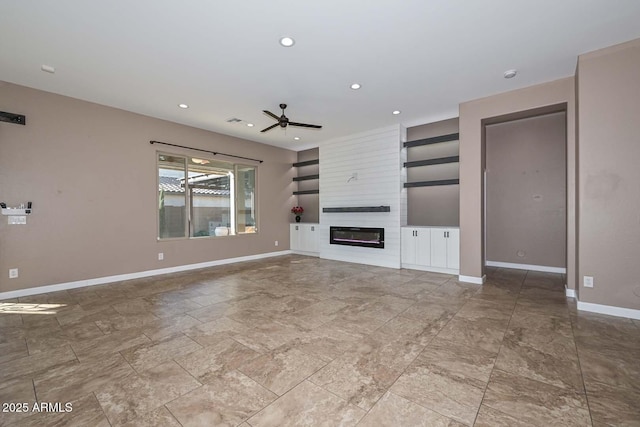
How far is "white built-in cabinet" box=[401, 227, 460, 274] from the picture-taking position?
5.20m

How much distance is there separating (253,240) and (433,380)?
19.0 ft

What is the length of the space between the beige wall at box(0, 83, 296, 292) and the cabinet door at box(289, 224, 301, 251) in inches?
105

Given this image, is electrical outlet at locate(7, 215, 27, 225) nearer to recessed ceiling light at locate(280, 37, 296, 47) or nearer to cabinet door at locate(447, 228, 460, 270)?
recessed ceiling light at locate(280, 37, 296, 47)

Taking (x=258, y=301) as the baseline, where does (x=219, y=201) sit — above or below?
above

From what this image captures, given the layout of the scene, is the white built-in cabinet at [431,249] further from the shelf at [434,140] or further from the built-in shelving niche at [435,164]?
the shelf at [434,140]

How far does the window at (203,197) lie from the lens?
18.7 ft

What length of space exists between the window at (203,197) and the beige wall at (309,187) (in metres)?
1.58

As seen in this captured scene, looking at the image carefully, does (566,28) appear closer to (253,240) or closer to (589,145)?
(589,145)

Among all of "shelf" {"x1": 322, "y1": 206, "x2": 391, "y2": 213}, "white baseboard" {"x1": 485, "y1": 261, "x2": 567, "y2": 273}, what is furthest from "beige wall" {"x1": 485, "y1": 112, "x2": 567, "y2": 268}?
"shelf" {"x1": 322, "y1": 206, "x2": 391, "y2": 213}

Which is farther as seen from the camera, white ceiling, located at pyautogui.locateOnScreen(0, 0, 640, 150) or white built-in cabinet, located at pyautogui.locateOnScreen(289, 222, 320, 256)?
white built-in cabinet, located at pyautogui.locateOnScreen(289, 222, 320, 256)

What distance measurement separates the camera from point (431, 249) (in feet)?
18.0

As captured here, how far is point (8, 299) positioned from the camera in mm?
3910

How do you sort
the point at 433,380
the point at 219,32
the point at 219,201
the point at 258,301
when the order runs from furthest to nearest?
the point at 219,201 → the point at 258,301 → the point at 219,32 → the point at 433,380

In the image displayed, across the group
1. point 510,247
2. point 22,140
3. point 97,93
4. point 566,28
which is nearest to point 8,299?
point 22,140
